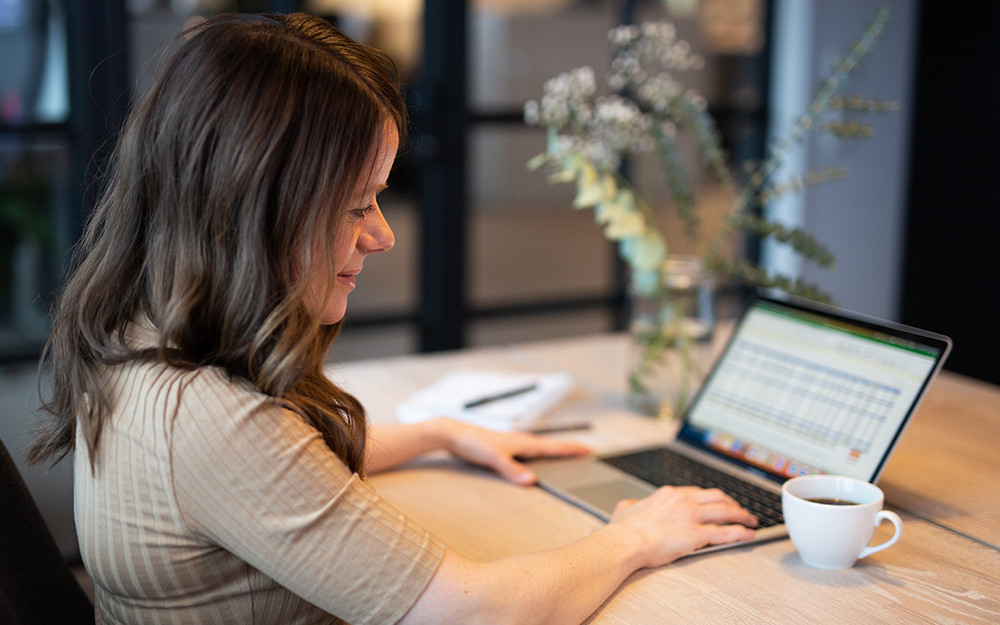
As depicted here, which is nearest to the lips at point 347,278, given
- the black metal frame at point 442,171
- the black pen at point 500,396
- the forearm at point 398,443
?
the forearm at point 398,443

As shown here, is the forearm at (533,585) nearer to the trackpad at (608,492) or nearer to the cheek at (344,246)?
the trackpad at (608,492)

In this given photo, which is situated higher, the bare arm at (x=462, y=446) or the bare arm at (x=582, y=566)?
the bare arm at (x=582, y=566)

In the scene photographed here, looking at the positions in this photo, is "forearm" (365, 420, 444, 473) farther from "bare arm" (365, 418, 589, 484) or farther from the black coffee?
the black coffee

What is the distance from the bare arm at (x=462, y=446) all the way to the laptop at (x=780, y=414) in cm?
2

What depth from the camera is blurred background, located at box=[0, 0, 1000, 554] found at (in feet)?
8.71

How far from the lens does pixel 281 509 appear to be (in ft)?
2.67

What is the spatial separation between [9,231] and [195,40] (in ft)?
6.54

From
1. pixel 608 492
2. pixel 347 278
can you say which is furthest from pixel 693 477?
pixel 347 278

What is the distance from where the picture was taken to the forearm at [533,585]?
85 centimetres

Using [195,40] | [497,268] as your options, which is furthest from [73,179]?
[195,40]

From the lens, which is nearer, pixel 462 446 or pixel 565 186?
pixel 462 446

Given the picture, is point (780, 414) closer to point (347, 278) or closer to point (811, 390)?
point (811, 390)

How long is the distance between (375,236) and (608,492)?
1.58 ft

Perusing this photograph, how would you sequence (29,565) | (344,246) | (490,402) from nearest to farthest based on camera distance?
(344,246), (29,565), (490,402)
